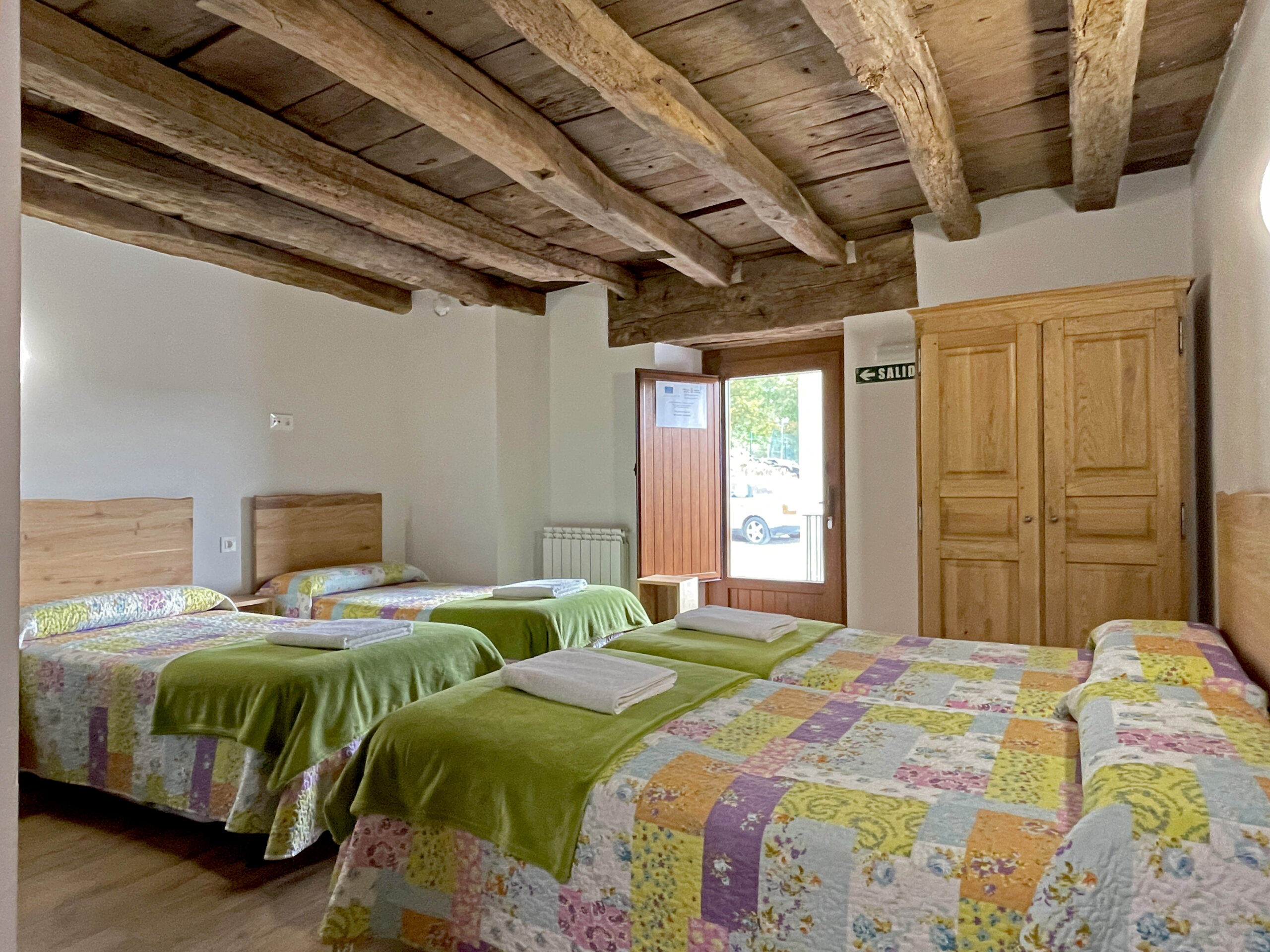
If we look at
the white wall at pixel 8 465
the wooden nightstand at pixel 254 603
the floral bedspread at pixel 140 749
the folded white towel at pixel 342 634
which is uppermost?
the white wall at pixel 8 465

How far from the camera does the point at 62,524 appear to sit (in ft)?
11.4

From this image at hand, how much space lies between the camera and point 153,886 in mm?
2322

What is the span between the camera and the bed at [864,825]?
1120 millimetres

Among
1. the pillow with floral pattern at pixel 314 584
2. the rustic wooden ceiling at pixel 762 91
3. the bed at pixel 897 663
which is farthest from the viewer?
the pillow with floral pattern at pixel 314 584

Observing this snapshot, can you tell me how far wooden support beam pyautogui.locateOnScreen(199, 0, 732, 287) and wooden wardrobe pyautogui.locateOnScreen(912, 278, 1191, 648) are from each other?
151 centimetres

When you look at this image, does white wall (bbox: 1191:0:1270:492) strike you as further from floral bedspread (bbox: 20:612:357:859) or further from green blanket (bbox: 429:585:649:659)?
floral bedspread (bbox: 20:612:357:859)

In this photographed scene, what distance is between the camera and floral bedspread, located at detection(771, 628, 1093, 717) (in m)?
2.01

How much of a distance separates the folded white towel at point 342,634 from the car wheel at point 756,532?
2.67 m

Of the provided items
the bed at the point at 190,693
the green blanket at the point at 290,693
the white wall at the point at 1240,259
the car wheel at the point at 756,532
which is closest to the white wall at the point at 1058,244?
the white wall at the point at 1240,259

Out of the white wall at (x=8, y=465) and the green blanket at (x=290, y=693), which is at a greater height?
the white wall at (x=8, y=465)

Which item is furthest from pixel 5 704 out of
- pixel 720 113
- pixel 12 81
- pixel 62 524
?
pixel 62 524

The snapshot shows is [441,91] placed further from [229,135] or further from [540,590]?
[540,590]

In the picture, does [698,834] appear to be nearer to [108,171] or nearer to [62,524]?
[108,171]

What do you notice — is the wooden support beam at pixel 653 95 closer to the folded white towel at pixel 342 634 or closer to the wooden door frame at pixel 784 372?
the wooden door frame at pixel 784 372
